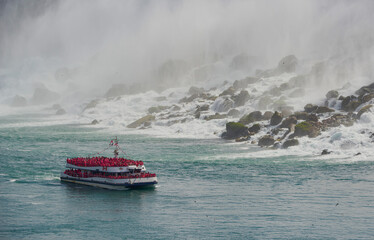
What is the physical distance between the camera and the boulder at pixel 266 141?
390ft

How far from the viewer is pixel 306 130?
385 feet

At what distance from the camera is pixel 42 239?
5362cm

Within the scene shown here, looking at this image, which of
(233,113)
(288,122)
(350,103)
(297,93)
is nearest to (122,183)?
(288,122)

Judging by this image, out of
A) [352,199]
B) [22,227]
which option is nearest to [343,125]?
[352,199]

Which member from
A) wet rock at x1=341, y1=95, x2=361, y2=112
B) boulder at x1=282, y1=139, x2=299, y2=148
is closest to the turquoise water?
boulder at x1=282, y1=139, x2=299, y2=148

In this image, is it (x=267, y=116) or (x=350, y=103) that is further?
(x=267, y=116)

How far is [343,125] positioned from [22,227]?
81892 mm

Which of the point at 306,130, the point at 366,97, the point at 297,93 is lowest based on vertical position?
the point at 306,130

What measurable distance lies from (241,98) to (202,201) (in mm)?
120786

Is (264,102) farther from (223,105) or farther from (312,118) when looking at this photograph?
(312,118)

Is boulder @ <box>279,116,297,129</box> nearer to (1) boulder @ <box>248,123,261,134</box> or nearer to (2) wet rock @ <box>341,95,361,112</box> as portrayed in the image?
(1) boulder @ <box>248,123,261,134</box>

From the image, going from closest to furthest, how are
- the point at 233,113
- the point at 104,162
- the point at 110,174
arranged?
the point at 110,174
the point at 104,162
the point at 233,113

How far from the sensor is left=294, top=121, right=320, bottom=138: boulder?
116 meters

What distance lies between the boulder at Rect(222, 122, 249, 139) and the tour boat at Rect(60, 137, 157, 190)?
5938 cm
